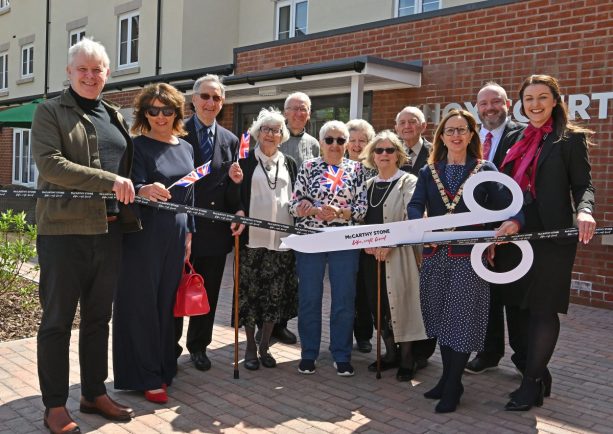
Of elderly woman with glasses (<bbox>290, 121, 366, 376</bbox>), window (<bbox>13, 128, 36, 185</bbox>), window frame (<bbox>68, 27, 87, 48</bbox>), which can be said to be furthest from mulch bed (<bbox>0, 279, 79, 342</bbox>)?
window (<bbox>13, 128, 36, 185</bbox>)

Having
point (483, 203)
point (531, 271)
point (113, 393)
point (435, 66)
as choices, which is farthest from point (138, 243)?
point (435, 66)

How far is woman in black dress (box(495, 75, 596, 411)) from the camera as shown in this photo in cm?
392

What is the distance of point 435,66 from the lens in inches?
346

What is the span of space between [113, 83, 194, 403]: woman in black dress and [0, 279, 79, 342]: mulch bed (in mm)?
1923

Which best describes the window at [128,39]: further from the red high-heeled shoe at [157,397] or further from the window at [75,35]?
the red high-heeled shoe at [157,397]

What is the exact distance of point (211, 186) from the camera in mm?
4629

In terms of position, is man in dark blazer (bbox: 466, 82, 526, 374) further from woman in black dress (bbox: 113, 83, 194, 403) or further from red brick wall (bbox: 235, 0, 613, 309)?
red brick wall (bbox: 235, 0, 613, 309)

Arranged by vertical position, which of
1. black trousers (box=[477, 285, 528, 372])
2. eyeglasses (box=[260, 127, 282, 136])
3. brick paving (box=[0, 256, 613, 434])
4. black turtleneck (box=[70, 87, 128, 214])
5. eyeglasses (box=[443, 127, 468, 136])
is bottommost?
brick paving (box=[0, 256, 613, 434])

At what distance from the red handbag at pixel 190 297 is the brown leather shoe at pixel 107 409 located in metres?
0.72

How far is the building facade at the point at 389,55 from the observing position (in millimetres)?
7336

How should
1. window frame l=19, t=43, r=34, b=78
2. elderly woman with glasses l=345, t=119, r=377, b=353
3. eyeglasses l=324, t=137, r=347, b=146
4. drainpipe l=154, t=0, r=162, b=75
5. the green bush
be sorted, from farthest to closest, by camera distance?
1. window frame l=19, t=43, r=34, b=78
2. drainpipe l=154, t=0, r=162, b=75
3. the green bush
4. elderly woman with glasses l=345, t=119, r=377, b=353
5. eyeglasses l=324, t=137, r=347, b=146

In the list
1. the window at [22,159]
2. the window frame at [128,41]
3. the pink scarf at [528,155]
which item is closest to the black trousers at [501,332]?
the pink scarf at [528,155]

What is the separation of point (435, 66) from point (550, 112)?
4995mm

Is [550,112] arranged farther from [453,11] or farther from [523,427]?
[453,11]
